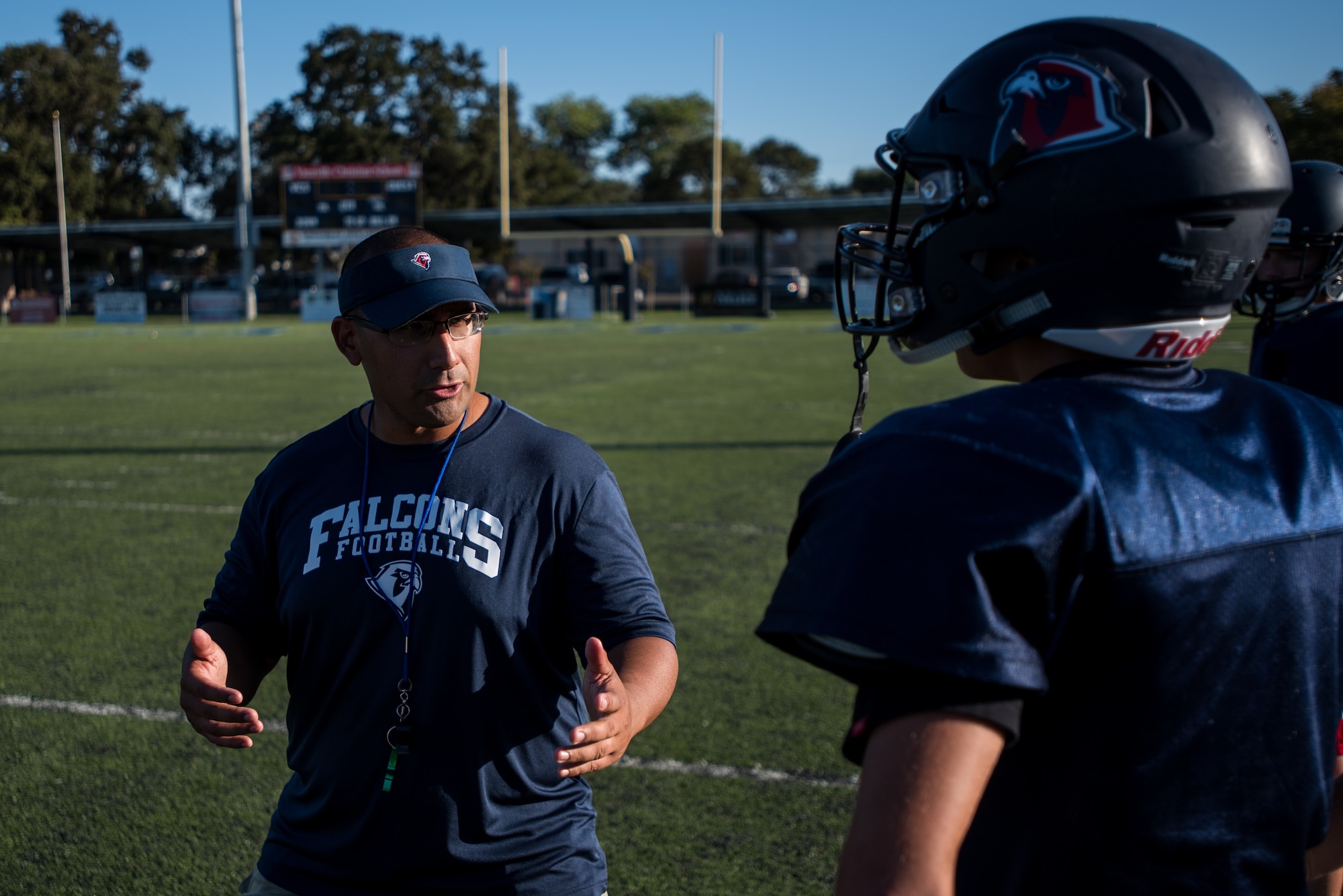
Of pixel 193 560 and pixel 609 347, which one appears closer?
pixel 193 560

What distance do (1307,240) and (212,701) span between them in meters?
3.48

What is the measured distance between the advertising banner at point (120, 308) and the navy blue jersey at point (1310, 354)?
36.6 meters

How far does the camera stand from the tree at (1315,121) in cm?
2762

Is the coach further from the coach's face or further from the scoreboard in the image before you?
the scoreboard

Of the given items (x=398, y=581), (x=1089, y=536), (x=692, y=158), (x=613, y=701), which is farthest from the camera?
(x=692, y=158)

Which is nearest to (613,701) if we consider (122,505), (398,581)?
(398,581)

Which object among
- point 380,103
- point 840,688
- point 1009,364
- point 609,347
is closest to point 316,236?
point 609,347

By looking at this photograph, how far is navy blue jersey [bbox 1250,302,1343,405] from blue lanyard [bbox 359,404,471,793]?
2.47 metres

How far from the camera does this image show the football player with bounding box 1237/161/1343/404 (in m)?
3.43

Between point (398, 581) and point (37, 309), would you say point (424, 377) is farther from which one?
point (37, 309)

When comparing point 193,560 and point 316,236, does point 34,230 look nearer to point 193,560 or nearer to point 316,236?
point 316,236

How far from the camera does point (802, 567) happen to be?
112 cm

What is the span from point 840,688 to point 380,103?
68691 millimetres

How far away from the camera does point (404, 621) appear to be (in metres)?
2.20
